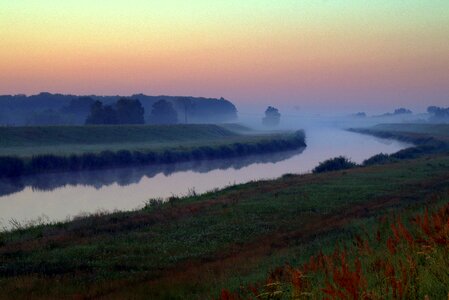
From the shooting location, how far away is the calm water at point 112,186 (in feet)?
104

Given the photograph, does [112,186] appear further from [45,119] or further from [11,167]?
[45,119]

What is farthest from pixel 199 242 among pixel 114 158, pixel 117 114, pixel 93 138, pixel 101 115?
pixel 117 114

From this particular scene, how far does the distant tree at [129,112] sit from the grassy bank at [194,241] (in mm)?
82007

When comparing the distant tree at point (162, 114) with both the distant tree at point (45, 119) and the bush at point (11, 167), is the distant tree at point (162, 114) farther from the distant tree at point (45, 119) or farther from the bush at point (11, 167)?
the bush at point (11, 167)

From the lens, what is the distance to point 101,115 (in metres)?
103

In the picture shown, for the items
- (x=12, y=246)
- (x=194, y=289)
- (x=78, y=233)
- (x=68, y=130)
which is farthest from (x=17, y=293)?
(x=68, y=130)

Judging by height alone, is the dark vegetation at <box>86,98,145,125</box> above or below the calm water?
above

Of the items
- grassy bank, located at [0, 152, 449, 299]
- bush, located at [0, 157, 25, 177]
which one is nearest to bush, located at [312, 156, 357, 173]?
grassy bank, located at [0, 152, 449, 299]

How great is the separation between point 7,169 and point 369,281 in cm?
4668

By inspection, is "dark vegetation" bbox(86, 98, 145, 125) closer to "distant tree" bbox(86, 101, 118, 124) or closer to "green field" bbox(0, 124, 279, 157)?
"distant tree" bbox(86, 101, 118, 124)

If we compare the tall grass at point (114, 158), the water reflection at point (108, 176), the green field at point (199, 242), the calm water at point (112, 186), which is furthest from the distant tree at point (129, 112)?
the green field at point (199, 242)

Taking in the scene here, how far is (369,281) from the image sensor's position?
641cm

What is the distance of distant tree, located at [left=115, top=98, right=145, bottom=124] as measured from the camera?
108000 millimetres

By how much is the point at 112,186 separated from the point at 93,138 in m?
41.2
